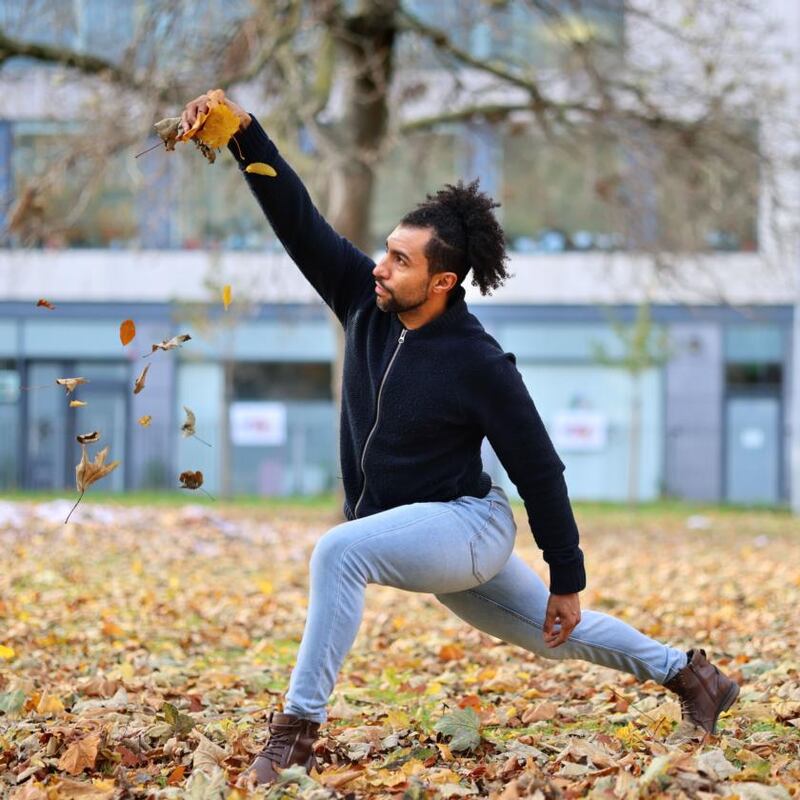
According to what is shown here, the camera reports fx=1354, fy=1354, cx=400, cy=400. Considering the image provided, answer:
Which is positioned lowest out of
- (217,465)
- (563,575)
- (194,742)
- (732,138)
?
(217,465)

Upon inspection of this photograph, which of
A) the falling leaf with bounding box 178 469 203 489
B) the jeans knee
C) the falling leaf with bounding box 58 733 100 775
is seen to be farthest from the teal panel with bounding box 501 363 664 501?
the jeans knee

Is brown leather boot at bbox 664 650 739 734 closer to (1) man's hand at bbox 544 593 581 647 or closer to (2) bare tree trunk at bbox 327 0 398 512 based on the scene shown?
(1) man's hand at bbox 544 593 581 647

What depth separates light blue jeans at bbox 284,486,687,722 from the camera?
362 centimetres

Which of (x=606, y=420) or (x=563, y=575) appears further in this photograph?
(x=606, y=420)

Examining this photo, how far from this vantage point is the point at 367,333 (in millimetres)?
4039

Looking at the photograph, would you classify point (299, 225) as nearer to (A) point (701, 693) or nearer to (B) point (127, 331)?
(B) point (127, 331)

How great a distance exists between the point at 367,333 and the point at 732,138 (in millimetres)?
11368

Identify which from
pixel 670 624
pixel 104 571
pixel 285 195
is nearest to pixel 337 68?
pixel 104 571

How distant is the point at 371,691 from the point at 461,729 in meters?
1.41

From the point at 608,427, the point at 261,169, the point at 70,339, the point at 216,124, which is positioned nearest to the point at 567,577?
the point at 261,169

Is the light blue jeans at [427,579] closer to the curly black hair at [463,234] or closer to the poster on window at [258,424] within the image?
the curly black hair at [463,234]

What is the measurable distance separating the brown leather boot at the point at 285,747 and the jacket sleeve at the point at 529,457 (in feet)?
2.77

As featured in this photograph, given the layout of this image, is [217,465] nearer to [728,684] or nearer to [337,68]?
[337,68]

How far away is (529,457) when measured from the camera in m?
3.84
